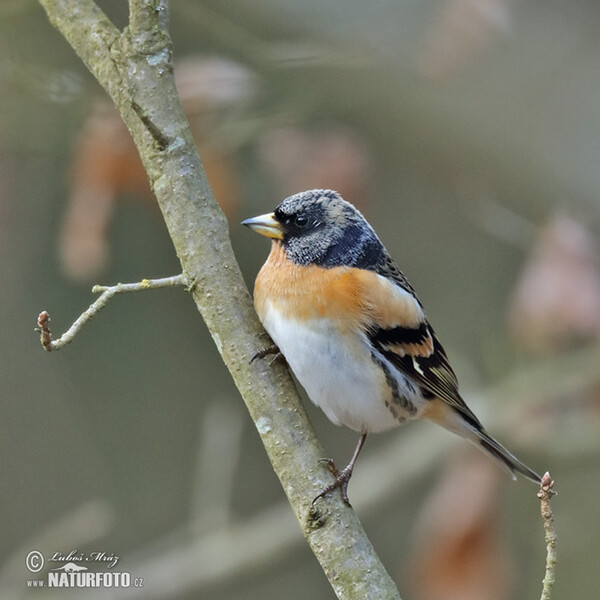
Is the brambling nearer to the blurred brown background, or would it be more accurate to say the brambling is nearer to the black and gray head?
the black and gray head

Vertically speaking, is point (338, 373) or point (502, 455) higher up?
point (338, 373)

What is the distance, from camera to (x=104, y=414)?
17.0 feet

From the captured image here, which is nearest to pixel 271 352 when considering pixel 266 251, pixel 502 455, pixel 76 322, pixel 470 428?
pixel 76 322

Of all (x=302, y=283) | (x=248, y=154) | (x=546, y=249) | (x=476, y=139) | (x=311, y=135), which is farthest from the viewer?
(x=248, y=154)

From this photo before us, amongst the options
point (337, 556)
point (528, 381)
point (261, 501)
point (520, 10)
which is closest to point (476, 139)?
point (520, 10)

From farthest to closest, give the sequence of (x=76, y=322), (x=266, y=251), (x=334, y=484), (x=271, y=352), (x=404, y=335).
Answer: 1. (x=266, y=251)
2. (x=404, y=335)
3. (x=271, y=352)
4. (x=334, y=484)
5. (x=76, y=322)

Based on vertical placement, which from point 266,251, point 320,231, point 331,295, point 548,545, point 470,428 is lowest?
point 548,545

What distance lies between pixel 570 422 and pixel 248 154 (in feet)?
7.19

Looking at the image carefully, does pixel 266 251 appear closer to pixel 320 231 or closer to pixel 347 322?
pixel 320 231

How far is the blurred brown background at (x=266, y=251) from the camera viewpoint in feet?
10.3

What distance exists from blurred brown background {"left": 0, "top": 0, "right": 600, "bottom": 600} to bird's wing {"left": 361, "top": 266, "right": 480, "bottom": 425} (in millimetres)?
679

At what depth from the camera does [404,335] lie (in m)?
2.70

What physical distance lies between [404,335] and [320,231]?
404 mm

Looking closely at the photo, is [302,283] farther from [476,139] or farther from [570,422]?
[570,422]
